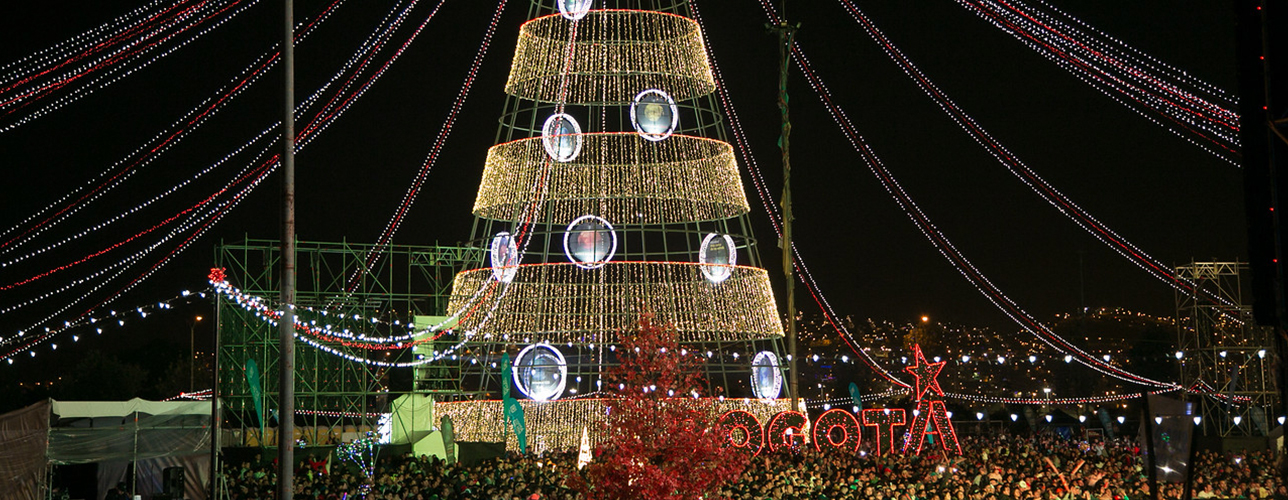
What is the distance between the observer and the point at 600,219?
30219 millimetres

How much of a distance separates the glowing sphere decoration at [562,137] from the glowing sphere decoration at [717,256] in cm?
391

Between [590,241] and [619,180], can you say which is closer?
[590,241]

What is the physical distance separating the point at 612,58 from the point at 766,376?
9106mm

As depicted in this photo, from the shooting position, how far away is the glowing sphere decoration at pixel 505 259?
100ft

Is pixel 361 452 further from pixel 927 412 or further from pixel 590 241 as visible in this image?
pixel 927 412

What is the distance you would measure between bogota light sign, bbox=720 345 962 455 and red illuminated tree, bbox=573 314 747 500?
1084cm

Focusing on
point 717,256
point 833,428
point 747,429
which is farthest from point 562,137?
point 833,428

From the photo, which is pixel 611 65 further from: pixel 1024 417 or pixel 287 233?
pixel 1024 417

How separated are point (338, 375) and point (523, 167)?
36.4ft

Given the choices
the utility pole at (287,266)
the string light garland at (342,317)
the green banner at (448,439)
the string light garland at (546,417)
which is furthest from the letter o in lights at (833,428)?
the utility pole at (287,266)

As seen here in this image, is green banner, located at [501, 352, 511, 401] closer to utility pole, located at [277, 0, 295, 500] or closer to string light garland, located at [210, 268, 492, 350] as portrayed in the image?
string light garland, located at [210, 268, 492, 350]

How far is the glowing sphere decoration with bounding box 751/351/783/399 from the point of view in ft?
104

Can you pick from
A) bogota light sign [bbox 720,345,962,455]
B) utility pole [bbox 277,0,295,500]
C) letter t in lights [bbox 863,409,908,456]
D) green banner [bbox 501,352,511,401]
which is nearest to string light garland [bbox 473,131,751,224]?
green banner [bbox 501,352,511,401]

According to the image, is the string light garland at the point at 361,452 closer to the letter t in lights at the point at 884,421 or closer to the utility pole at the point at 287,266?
the letter t in lights at the point at 884,421
